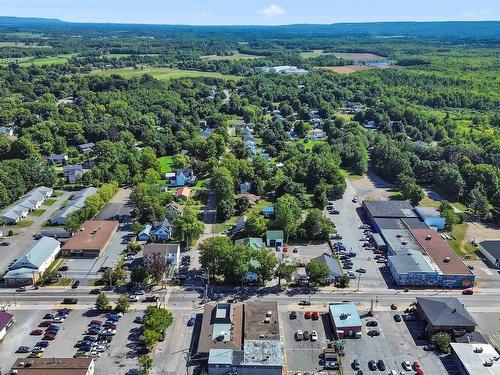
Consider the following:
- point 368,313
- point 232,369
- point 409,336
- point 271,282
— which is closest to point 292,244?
point 271,282

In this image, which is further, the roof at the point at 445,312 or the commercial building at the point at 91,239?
the commercial building at the point at 91,239

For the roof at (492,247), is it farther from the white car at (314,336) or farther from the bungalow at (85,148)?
the bungalow at (85,148)

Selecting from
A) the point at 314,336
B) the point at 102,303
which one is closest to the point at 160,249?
the point at 102,303

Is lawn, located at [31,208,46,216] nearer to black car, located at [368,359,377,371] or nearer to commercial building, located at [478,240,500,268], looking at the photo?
black car, located at [368,359,377,371]

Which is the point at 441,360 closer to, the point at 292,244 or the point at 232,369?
the point at 232,369

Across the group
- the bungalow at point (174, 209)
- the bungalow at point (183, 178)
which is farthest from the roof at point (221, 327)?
the bungalow at point (183, 178)

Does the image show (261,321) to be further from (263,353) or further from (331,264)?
(331,264)

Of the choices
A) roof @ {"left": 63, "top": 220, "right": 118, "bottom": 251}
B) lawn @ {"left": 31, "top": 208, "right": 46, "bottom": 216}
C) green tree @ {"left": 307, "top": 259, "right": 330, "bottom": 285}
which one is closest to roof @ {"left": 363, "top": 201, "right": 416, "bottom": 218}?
green tree @ {"left": 307, "top": 259, "right": 330, "bottom": 285}
